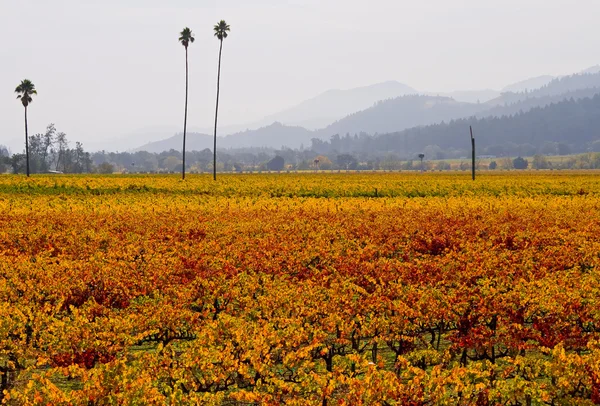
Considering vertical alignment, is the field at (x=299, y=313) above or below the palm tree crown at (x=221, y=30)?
below

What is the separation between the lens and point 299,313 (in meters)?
11.7

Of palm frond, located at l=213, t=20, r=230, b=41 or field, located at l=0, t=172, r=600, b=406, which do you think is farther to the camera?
palm frond, located at l=213, t=20, r=230, b=41

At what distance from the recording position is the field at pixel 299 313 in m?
8.20

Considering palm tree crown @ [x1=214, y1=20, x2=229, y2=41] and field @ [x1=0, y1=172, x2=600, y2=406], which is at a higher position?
palm tree crown @ [x1=214, y1=20, x2=229, y2=41]

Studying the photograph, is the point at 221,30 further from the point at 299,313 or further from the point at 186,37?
the point at 299,313

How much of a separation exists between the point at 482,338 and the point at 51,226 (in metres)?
18.2

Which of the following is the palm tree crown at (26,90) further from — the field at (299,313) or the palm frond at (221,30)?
the field at (299,313)

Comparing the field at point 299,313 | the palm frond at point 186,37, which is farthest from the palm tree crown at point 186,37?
the field at point 299,313

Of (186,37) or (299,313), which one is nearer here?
(299,313)

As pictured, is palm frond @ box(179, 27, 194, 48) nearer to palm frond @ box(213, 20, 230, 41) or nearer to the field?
palm frond @ box(213, 20, 230, 41)

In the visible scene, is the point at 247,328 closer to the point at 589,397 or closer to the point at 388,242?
the point at 589,397

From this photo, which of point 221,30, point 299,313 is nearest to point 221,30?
point 221,30

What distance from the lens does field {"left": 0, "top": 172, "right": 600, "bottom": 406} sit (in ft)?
26.9

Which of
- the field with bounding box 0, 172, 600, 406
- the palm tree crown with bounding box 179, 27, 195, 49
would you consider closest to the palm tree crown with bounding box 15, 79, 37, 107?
the palm tree crown with bounding box 179, 27, 195, 49
